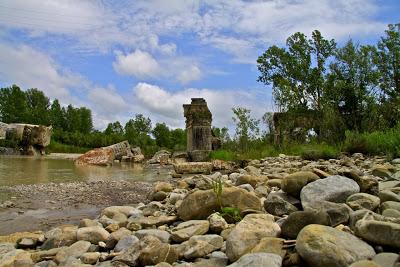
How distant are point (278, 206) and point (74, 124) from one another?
62.7 m

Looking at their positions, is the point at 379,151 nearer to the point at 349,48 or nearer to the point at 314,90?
the point at 349,48

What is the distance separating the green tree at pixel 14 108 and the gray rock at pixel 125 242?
52.2 m

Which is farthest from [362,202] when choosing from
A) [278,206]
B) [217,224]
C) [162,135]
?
[162,135]

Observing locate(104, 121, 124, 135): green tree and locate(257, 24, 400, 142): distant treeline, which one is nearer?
locate(257, 24, 400, 142): distant treeline

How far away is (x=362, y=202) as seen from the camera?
3178 millimetres

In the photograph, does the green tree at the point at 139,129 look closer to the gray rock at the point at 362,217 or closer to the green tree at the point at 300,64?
the green tree at the point at 300,64

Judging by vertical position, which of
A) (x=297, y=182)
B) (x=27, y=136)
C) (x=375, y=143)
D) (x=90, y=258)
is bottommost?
(x=90, y=258)

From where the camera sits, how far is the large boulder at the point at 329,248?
2150 mm

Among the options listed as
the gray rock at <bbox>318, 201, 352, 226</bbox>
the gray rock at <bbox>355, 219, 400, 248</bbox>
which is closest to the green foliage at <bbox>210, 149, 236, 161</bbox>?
the gray rock at <bbox>318, 201, 352, 226</bbox>

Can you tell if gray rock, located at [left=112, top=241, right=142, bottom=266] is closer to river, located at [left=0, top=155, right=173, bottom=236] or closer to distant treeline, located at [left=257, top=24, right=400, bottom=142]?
river, located at [left=0, top=155, right=173, bottom=236]

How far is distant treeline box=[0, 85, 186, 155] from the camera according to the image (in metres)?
50.6

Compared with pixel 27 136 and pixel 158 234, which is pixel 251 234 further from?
pixel 27 136

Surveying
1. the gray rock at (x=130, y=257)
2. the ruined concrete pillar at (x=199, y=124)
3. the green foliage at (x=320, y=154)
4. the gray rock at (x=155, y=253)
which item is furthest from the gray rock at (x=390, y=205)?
the ruined concrete pillar at (x=199, y=124)

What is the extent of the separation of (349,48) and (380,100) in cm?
365
